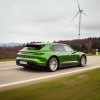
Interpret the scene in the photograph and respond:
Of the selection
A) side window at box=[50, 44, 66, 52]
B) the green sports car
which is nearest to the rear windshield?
the green sports car

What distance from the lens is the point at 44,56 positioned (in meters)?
11.6

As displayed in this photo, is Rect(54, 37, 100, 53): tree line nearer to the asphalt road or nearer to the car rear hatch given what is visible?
the car rear hatch

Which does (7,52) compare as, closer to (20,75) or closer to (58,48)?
(58,48)

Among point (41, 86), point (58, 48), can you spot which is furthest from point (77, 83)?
point (58, 48)

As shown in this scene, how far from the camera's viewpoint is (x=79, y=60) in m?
14.4

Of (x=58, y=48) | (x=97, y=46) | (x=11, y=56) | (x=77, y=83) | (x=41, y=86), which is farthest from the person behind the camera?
(x=97, y=46)

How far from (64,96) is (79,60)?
8388mm

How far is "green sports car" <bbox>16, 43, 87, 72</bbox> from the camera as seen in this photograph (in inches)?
458

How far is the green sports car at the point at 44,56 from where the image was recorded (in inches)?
458

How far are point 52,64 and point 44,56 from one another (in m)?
0.71

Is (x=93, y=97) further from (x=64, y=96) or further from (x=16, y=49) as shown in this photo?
(x=16, y=49)

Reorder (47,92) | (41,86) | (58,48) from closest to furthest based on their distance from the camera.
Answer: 1. (47,92)
2. (41,86)
3. (58,48)

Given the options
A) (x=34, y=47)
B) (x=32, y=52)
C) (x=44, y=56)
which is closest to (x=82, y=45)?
(x=34, y=47)

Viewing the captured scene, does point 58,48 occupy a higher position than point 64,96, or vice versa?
point 58,48
